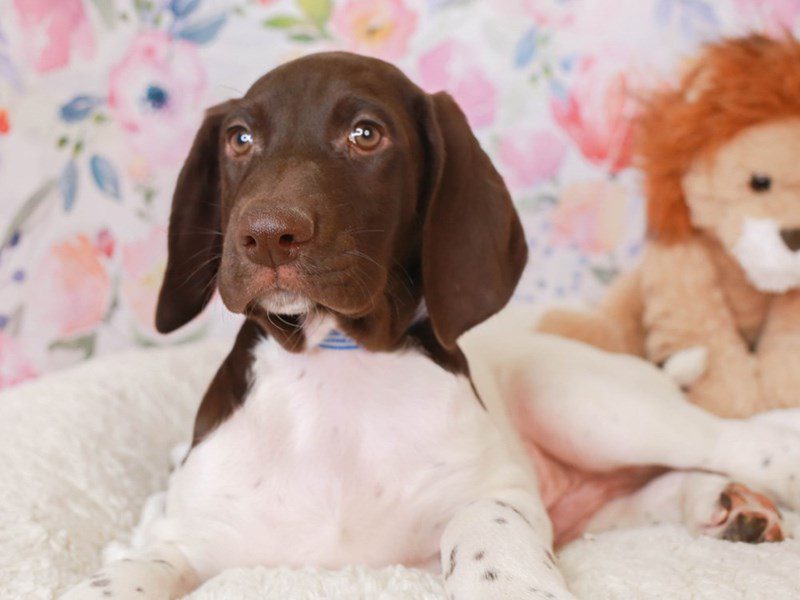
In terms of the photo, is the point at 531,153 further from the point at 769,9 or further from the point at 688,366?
the point at 688,366

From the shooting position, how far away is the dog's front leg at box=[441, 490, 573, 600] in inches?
71.6

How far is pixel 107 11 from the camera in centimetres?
396

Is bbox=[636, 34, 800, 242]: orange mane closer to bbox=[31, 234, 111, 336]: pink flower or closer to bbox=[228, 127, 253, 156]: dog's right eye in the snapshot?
bbox=[228, 127, 253, 156]: dog's right eye

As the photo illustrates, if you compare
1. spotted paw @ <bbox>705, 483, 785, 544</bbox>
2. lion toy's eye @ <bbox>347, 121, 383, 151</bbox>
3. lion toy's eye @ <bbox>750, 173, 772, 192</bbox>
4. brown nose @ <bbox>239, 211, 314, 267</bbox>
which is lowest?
spotted paw @ <bbox>705, 483, 785, 544</bbox>

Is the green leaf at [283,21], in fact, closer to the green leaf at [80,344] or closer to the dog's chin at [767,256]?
the green leaf at [80,344]

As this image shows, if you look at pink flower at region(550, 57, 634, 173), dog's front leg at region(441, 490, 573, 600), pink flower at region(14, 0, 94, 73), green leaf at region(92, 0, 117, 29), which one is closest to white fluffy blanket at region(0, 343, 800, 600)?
dog's front leg at region(441, 490, 573, 600)

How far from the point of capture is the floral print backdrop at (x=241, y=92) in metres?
3.94

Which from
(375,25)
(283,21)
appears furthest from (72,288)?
(375,25)

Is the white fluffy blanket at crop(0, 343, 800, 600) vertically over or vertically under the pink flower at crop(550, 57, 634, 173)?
under

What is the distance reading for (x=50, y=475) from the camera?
8.76ft

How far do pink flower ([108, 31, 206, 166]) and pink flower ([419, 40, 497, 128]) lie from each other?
1.01 meters

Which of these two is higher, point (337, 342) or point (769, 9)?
point (769, 9)

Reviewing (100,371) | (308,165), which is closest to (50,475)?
(100,371)

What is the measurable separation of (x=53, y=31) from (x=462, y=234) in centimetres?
238
